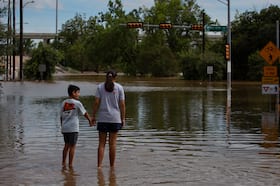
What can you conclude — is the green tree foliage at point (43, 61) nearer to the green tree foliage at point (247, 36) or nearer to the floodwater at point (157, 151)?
the green tree foliage at point (247, 36)

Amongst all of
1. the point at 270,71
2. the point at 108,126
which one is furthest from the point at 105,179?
the point at 270,71

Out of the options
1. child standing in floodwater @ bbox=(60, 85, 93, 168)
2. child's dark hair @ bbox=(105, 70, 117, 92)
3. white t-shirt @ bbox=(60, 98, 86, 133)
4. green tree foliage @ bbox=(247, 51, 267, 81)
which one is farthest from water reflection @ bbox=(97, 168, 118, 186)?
green tree foliage @ bbox=(247, 51, 267, 81)

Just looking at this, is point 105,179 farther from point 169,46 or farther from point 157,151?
point 169,46

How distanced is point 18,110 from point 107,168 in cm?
1359

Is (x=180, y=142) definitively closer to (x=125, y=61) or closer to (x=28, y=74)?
(x=28, y=74)

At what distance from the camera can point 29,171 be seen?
32.8 feet

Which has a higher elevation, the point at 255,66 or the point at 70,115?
the point at 255,66

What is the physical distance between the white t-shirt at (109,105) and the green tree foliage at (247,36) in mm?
63488

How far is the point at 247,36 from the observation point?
75750 millimetres

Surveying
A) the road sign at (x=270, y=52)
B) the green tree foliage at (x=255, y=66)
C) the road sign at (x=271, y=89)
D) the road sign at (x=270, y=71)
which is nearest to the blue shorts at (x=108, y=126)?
the road sign at (x=271, y=89)

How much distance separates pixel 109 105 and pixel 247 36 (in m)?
67.3

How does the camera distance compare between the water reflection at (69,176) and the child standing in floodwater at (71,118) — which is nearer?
the water reflection at (69,176)

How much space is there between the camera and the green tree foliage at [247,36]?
74500mm

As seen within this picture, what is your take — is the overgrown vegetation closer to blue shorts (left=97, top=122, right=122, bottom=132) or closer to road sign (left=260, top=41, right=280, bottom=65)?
road sign (left=260, top=41, right=280, bottom=65)
